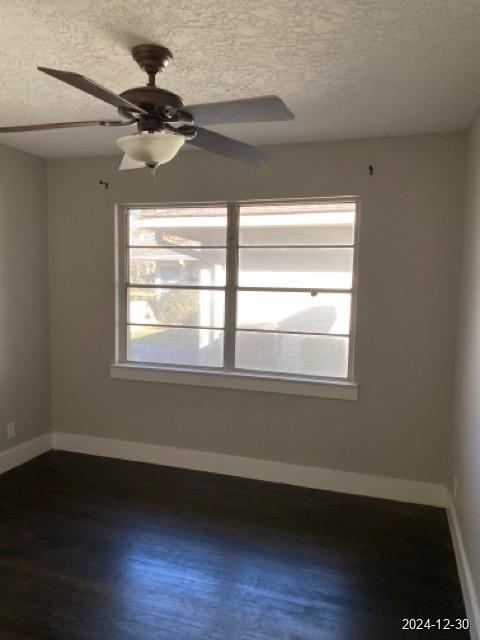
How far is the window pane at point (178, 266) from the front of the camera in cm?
363

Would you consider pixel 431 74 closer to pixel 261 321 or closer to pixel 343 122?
pixel 343 122

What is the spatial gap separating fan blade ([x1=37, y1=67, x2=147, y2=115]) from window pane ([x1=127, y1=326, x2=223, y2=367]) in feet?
7.52

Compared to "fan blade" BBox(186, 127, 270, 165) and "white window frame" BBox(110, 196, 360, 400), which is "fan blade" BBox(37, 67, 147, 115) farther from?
"white window frame" BBox(110, 196, 360, 400)

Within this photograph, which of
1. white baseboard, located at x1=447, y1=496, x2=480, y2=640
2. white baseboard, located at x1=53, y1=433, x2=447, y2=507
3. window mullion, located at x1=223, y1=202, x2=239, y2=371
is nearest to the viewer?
white baseboard, located at x1=447, y1=496, x2=480, y2=640

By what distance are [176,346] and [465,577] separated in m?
2.50

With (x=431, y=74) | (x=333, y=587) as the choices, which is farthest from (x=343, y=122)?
(x=333, y=587)

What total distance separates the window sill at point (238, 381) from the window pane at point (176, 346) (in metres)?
0.09

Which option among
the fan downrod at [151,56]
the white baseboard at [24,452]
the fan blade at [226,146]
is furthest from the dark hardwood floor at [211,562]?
the fan downrod at [151,56]

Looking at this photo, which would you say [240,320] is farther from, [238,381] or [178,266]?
[178,266]

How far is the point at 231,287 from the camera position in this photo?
3584 mm

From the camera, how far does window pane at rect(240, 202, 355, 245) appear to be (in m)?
3.32

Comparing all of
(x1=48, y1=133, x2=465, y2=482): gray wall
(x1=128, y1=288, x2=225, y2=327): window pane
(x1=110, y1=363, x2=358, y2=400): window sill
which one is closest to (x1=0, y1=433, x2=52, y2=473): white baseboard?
(x1=48, y1=133, x2=465, y2=482): gray wall

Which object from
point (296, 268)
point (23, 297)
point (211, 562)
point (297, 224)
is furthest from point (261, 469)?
point (23, 297)
